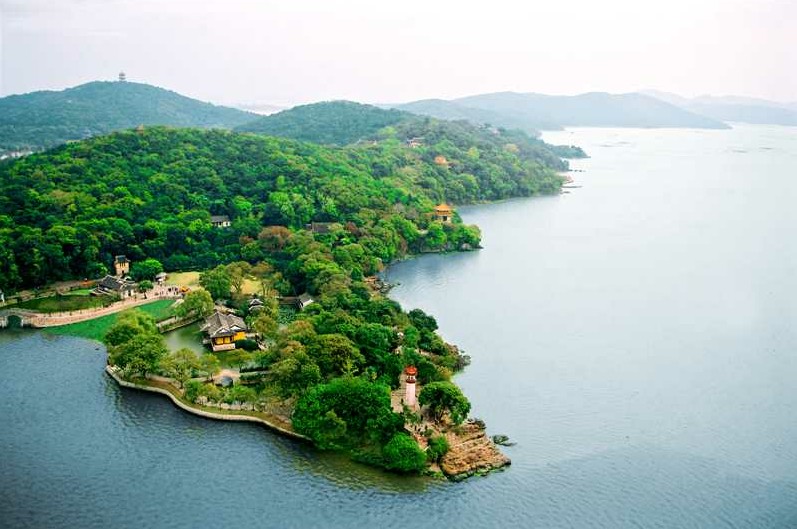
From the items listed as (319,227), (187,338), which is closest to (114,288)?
(187,338)

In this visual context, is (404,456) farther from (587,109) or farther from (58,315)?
(587,109)

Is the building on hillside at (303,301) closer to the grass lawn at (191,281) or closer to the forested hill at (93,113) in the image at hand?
→ the grass lawn at (191,281)

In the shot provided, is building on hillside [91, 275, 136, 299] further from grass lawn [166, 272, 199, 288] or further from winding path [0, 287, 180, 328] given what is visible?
grass lawn [166, 272, 199, 288]

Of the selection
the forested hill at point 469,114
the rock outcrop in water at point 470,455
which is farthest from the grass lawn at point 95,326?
the forested hill at point 469,114

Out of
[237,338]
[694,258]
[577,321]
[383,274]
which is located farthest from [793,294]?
[237,338]

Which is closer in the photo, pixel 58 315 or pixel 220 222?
pixel 58 315

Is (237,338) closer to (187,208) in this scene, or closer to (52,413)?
A: (52,413)
